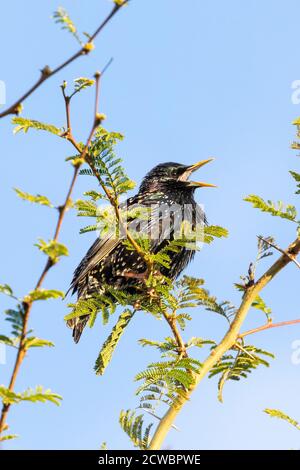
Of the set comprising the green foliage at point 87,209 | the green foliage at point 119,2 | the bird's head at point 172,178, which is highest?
the bird's head at point 172,178

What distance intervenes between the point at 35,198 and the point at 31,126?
1298 millimetres

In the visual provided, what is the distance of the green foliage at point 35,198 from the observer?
1828 mm

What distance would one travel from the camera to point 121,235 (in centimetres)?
338

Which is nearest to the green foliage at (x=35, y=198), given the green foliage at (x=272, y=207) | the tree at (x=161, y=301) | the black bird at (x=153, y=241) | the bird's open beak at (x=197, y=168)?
the tree at (x=161, y=301)

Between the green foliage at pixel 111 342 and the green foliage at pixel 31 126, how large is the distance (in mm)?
1985

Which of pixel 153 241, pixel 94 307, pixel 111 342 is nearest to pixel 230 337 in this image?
pixel 94 307

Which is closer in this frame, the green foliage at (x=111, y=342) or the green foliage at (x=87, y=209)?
the green foliage at (x=87, y=209)

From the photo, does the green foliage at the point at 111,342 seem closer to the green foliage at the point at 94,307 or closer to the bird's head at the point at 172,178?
→ the green foliage at the point at 94,307

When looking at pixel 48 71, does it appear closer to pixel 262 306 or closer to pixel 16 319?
pixel 16 319

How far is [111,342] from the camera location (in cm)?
481

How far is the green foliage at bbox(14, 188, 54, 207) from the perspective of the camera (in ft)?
6.00

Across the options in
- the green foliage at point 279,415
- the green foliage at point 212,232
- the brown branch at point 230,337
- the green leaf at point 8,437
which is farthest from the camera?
the green foliage at point 212,232
